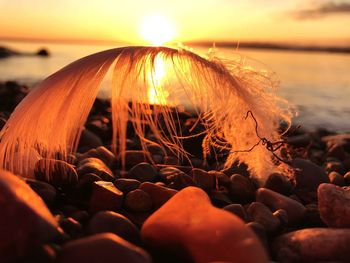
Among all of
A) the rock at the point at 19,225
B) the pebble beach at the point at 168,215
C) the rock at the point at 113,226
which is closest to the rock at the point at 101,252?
the pebble beach at the point at 168,215

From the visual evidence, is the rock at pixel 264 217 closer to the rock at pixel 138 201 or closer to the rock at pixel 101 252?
the rock at pixel 138 201

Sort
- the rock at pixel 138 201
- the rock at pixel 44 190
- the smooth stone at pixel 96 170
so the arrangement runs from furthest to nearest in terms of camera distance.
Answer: the smooth stone at pixel 96 170, the rock at pixel 138 201, the rock at pixel 44 190

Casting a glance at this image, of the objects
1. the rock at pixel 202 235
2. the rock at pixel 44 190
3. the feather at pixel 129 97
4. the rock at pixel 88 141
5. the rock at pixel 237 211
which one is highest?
the feather at pixel 129 97

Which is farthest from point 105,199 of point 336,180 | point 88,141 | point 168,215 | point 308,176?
point 336,180

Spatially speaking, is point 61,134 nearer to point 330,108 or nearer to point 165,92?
point 165,92

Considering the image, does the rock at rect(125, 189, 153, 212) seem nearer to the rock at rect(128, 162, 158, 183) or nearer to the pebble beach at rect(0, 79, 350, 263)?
the pebble beach at rect(0, 79, 350, 263)

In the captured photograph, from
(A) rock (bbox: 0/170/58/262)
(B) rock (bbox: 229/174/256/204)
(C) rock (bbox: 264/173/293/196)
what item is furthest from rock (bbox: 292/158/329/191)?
(A) rock (bbox: 0/170/58/262)
